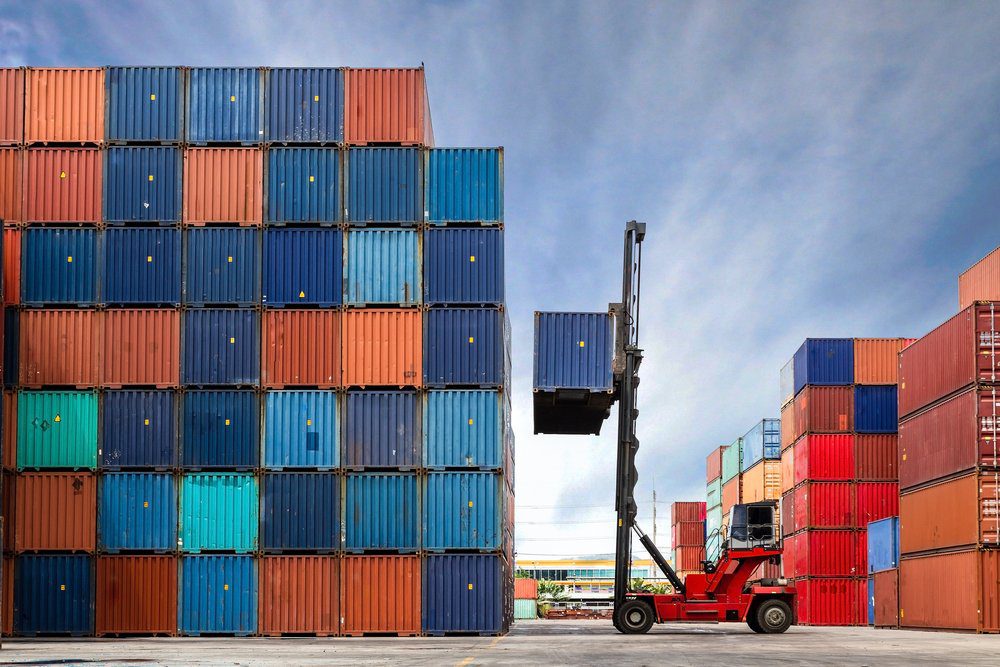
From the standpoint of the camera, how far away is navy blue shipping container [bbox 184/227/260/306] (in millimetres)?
37688

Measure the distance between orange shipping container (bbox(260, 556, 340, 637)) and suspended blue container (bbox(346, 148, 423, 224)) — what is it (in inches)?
394

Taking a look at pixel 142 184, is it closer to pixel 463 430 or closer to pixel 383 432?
pixel 383 432

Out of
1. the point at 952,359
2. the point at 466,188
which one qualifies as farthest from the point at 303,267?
the point at 952,359

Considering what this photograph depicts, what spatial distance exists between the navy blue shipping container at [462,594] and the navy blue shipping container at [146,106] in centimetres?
1493

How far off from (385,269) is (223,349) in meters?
5.21

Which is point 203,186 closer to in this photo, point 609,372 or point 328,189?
point 328,189

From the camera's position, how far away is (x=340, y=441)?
1451 inches

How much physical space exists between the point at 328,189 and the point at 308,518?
9614 millimetres

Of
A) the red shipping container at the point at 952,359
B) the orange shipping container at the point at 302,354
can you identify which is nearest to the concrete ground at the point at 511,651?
the orange shipping container at the point at 302,354

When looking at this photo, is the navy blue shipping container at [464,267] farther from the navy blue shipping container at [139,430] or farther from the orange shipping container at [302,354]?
the navy blue shipping container at [139,430]

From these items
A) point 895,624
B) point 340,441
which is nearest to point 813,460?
point 895,624

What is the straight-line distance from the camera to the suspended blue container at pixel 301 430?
3675 centimetres

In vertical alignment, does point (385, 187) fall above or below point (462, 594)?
above

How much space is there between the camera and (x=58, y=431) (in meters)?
37.2
